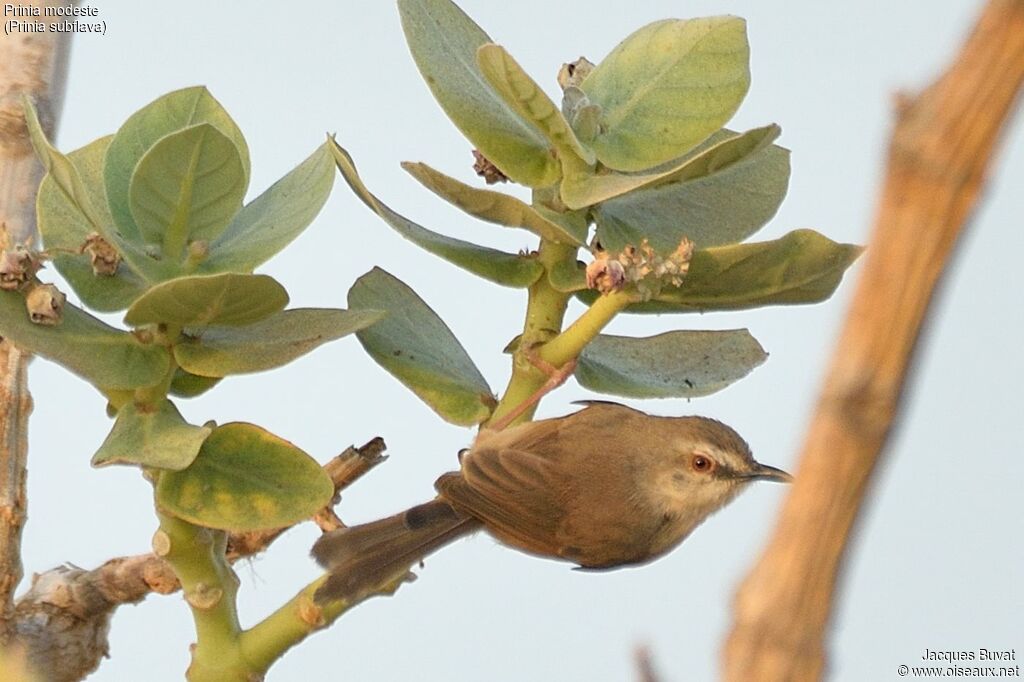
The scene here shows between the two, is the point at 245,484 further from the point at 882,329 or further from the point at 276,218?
the point at 882,329

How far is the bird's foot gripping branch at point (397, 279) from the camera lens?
1662 mm

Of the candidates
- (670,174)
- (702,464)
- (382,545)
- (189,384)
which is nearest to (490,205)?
(670,174)

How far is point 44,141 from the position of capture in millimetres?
1607

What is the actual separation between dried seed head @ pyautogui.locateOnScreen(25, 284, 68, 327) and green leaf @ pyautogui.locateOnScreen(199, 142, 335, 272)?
21 centimetres

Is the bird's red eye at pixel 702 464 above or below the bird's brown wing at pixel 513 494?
above

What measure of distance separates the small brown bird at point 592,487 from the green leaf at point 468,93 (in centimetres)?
67

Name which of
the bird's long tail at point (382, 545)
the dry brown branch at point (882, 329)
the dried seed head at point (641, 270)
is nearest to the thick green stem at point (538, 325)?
the dried seed head at point (641, 270)

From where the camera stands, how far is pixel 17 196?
7.00ft

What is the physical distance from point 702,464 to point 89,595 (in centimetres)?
149

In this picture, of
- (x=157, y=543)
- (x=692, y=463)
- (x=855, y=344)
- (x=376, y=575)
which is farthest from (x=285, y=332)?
(x=692, y=463)

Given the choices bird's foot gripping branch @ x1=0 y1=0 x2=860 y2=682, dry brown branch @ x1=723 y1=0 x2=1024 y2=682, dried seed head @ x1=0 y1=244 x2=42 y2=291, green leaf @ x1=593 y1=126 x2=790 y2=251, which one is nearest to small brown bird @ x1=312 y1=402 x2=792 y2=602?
bird's foot gripping branch @ x1=0 y1=0 x2=860 y2=682

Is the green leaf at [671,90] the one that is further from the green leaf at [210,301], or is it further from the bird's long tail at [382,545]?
the bird's long tail at [382,545]

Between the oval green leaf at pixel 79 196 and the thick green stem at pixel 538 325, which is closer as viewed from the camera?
the oval green leaf at pixel 79 196

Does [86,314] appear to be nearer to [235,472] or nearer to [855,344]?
[235,472]
